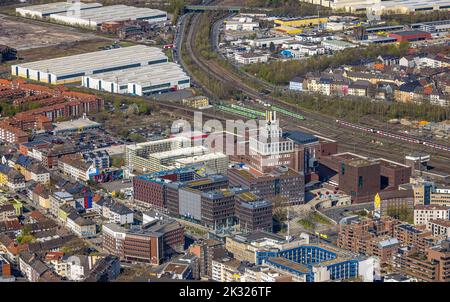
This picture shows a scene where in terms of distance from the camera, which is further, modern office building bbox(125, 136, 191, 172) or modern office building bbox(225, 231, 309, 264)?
modern office building bbox(125, 136, 191, 172)

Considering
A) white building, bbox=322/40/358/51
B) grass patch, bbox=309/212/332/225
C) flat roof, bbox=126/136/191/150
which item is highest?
white building, bbox=322/40/358/51

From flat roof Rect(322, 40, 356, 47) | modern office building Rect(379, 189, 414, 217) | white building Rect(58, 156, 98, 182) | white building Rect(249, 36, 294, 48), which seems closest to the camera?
modern office building Rect(379, 189, 414, 217)

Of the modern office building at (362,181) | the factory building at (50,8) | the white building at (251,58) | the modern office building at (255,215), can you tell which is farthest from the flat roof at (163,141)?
the factory building at (50,8)

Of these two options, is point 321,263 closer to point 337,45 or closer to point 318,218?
point 318,218

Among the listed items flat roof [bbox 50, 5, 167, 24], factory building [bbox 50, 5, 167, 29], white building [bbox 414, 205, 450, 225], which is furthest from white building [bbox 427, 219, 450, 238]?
flat roof [bbox 50, 5, 167, 24]

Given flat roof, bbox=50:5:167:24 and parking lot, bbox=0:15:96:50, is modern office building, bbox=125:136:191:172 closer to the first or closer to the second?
parking lot, bbox=0:15:96:50
